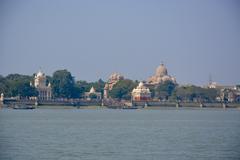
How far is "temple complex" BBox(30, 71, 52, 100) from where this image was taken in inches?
6504

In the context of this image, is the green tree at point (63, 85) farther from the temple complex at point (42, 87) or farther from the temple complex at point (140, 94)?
the temple complex at point (140, 94)

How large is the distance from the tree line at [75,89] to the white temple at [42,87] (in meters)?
1.41

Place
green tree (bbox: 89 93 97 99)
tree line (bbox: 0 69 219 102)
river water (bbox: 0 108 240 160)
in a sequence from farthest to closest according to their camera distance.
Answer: green tree (bbox: 89 93 97 99) < tree line (bbox: 0 69 219 102) < river water (bbox: 0 108 240 160)

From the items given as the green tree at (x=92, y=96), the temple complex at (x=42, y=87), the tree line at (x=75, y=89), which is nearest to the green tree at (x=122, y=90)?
the tree line at (x=75, y=89)

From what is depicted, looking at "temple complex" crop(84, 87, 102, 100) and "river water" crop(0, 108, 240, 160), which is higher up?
"temple complex" crop(84, 87, 102, 100)

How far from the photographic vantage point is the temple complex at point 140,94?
178 metres

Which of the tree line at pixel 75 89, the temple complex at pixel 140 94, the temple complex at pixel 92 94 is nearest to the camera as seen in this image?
the tree line at pixel 75 89

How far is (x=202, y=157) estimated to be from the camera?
39.3 m

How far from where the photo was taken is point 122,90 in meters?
189

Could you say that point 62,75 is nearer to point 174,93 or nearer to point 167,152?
point 174,93

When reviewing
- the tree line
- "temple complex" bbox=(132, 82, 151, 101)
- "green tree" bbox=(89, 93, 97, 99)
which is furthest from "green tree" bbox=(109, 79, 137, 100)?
"green tree" bbox=(89, 93, 97, 99)

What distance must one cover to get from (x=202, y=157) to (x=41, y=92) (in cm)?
12747

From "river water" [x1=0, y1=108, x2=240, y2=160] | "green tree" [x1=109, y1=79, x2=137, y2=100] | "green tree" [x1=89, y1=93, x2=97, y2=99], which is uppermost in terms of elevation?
"green tree" [x1=109, y1=79, x2=137, y2=100]

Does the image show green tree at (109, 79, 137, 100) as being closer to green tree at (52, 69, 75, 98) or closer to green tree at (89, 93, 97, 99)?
green tree at (89, 93, 97, 99)
